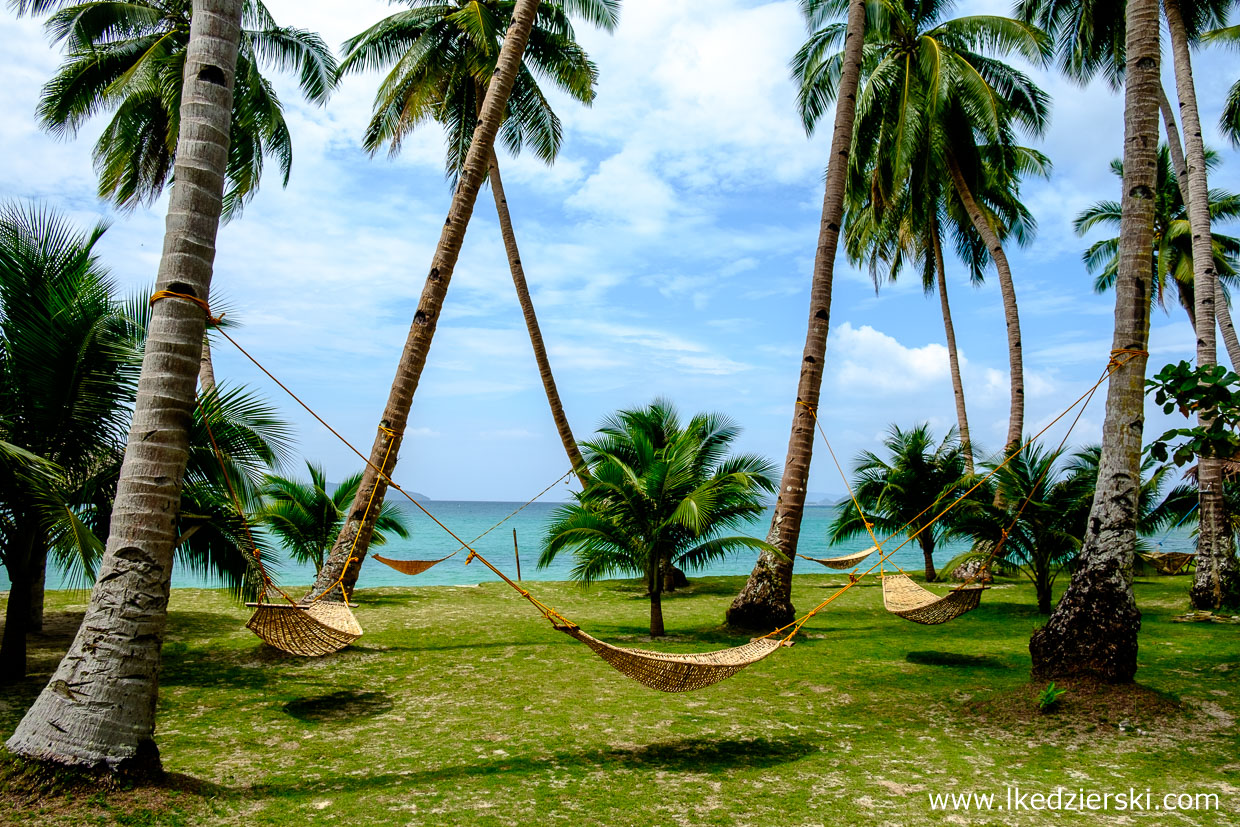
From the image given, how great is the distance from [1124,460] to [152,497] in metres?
5.52

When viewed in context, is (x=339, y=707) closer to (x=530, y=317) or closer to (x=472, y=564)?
(x=530, y=317)

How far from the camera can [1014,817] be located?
10.9 ft

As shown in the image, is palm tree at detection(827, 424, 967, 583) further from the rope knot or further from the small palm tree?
the rope knot

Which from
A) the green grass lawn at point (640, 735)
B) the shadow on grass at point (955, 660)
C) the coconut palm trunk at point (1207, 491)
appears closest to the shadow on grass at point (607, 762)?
the green grass lawn at point (640, 735)

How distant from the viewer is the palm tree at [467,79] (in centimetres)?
1216

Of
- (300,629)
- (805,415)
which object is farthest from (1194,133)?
(300,629)

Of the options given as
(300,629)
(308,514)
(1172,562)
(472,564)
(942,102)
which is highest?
(942,102)

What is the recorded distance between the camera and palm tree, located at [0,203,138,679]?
4.86 metres

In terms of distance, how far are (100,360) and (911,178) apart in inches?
514

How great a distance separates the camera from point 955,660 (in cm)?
643

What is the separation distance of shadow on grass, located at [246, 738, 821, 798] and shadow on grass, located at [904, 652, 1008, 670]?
242 centimetres

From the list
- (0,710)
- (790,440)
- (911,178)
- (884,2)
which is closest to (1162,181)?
(911,178)

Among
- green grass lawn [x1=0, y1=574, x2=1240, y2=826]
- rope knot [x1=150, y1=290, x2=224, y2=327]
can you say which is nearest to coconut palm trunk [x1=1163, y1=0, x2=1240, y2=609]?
green grass lawn [x1=0, y1=574, x2=1240, y2=826]

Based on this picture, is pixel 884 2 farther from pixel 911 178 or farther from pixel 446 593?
pixel 446 593
